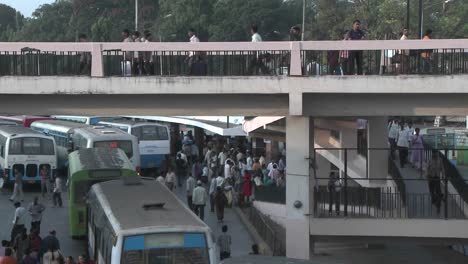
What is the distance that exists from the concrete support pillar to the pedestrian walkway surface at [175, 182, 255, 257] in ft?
12.4

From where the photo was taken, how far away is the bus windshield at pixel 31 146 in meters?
37.8

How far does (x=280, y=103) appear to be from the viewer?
20688mm

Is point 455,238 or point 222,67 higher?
point 222,67

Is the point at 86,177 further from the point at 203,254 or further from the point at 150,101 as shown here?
the point at 203,254

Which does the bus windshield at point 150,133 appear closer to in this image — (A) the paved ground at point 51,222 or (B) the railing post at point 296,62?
(A) the paved ground at point 51,222

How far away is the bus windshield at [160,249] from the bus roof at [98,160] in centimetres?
957

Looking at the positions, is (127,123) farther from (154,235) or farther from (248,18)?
(248,18)

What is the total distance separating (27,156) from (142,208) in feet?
68.8

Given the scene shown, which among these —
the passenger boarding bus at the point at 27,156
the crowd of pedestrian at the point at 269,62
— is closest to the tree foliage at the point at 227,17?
the passenger boarding bus at the point at 27,156

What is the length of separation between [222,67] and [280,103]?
145 cm

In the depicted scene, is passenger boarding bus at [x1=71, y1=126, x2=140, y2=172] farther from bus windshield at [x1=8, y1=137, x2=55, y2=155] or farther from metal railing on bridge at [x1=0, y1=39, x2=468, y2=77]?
metal railing on bridge at [x1=0, y1=39, x2=468, y2=77]

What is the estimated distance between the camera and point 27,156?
37906 millimetres

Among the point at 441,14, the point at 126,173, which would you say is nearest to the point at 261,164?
the point at 126,173

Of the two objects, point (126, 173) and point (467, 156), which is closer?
point (126, 173)
